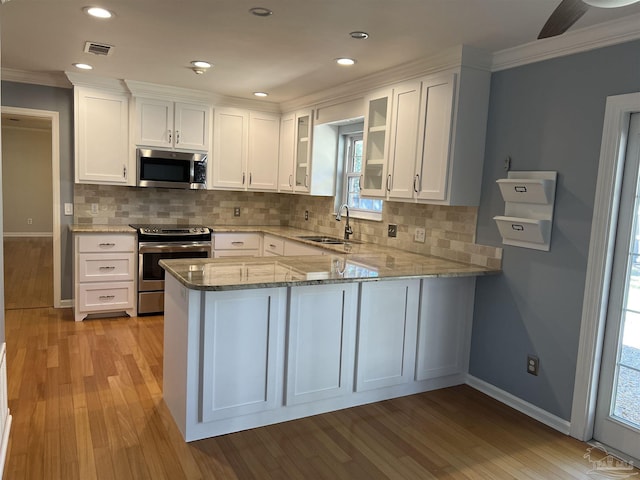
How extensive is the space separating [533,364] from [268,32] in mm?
2696

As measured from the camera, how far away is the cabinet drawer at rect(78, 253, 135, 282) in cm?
453

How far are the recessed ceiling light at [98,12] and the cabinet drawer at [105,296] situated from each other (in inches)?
105

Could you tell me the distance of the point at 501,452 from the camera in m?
2.56

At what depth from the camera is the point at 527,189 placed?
9.56ft

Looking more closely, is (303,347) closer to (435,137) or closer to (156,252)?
(435,137)

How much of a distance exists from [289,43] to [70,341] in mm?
3030

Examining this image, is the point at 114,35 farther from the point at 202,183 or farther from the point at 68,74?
the point at 202,183

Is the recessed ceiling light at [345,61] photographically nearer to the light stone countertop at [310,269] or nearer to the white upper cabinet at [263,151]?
the light stone countertop at [310,269]

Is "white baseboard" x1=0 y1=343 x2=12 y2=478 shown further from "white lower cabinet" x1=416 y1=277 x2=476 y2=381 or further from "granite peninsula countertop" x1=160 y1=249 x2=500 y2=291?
"white lower cabinet" x1=416 y1=277 x2=476 y2=381

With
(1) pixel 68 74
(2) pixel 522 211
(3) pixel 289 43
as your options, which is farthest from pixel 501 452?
(1) pixel 68 74

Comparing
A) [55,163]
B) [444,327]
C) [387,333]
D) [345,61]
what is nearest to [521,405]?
[444,327]

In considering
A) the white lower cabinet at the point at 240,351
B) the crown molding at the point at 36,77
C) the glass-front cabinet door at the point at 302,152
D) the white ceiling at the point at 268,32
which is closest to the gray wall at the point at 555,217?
the white ceiling at the point at 268,32

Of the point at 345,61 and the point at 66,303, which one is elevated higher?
the point at 345,61

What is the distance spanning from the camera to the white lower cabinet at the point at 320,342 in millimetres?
2729
